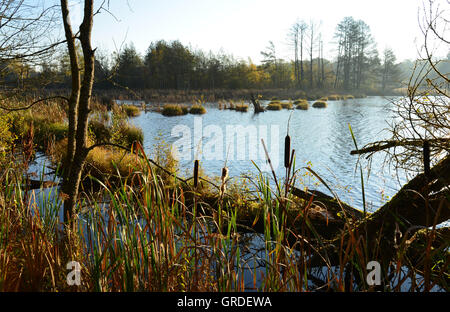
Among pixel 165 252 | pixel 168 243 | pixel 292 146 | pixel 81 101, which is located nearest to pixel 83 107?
pixel 81 101

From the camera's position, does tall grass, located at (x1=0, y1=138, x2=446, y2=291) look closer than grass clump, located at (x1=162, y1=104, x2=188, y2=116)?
Yes

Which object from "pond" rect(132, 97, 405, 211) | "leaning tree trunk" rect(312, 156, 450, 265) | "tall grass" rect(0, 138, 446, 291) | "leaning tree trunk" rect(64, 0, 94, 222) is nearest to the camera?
"tall grass" rect(0, 138, 446, 291)

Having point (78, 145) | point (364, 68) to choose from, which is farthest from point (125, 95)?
point (364, 68)

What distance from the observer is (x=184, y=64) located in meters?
38.2

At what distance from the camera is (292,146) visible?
11.0 metres

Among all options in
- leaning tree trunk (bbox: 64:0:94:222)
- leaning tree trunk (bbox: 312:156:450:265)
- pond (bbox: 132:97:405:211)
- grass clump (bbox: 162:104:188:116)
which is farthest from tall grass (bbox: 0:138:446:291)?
grass clump (bbox: 162:104:188:116)

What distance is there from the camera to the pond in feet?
22.2

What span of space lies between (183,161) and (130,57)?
33.1 metres

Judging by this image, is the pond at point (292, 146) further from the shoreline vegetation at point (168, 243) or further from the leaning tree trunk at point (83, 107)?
the shoreline vegetation at point (168, 243)

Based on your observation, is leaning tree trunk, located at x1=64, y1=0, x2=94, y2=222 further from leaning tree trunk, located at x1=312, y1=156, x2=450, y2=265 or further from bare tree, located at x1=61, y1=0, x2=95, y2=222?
leaning tree trunk, located at x1=312, y1=156, x2=450, y2=265

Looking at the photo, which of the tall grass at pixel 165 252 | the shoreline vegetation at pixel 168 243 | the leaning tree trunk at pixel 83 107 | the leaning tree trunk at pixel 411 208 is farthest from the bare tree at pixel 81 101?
the leaning tree trunk at pixel 411 208

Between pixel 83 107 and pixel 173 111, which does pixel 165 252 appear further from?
pixel 173 111

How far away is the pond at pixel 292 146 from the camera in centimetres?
678
